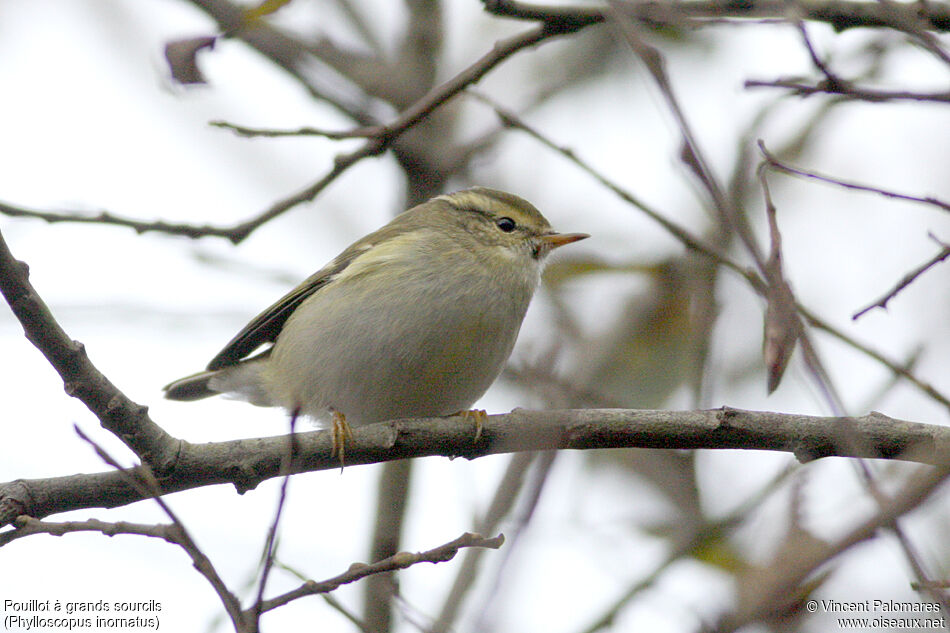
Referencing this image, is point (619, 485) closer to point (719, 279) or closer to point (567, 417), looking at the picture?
point (719, 279)

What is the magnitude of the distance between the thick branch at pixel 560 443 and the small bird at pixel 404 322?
37 cm

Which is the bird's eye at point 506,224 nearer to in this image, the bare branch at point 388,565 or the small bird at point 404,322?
the small bird at point 404,322

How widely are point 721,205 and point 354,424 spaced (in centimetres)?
315

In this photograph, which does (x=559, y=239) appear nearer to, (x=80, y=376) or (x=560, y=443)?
(x=560, y=443)

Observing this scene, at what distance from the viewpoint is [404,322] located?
436 cm

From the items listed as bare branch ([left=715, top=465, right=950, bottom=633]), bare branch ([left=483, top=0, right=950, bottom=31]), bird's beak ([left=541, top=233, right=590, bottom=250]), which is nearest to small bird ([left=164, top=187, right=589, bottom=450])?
bird's beak ([left=541, top=233, right=590, bottom=250])

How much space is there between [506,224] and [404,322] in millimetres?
1234

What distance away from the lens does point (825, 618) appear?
3.07 meters

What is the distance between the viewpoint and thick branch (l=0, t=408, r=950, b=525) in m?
3.04

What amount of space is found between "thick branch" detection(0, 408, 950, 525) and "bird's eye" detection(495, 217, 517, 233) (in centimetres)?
196

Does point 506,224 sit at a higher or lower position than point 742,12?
higher

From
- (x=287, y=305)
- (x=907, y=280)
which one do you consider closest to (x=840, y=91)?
(x=907, y=280)

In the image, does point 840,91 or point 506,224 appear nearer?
point 840,91

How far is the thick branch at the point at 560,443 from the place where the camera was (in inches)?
120
